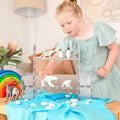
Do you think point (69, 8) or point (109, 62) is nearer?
point (69, 8)

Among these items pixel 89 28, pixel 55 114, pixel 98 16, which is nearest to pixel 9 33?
pixel 98 16

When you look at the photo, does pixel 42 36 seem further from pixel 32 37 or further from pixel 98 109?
pixel 98 109

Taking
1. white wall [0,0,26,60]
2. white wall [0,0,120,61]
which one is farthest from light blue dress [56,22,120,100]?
white wall [0,0,26,60]

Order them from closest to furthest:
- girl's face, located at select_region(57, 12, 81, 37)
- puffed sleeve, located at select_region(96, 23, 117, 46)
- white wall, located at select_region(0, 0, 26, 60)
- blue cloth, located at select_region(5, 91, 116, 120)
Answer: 1. blue cloth, located at select_region(5, 91, 116, 120)
2. girl's face, located at select_region(57, 12, 81, 37)
3. puffed sleeve, located at select_region(96, 23, 117, 46)
4. white wall, located at select_region(0, 0, 26, 60)

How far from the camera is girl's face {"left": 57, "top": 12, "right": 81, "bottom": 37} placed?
2.82ft

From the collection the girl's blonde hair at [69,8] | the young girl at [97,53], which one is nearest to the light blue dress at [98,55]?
A: the young girl at [97,53]

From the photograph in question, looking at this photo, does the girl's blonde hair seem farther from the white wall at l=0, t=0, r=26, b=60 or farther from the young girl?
the white wall at l=0, t=0, r=26, b=60

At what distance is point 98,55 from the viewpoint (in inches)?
40.1

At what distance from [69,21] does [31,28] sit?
251 centimetres

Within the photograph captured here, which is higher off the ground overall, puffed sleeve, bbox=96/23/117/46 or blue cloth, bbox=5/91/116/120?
puffed sleeve, bbox=96/23/117/46

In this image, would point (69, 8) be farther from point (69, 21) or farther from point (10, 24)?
point (10, 24)

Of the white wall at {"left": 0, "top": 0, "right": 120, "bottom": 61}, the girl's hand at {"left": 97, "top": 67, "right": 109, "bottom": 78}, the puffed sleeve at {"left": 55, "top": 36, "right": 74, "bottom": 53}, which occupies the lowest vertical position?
the girl's hand at {"left": 97, "top": 67, "right": 109, "bottom": 78}

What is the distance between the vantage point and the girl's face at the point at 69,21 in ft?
2.82

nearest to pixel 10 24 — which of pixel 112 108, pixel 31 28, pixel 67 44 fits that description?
pixel 31 28
